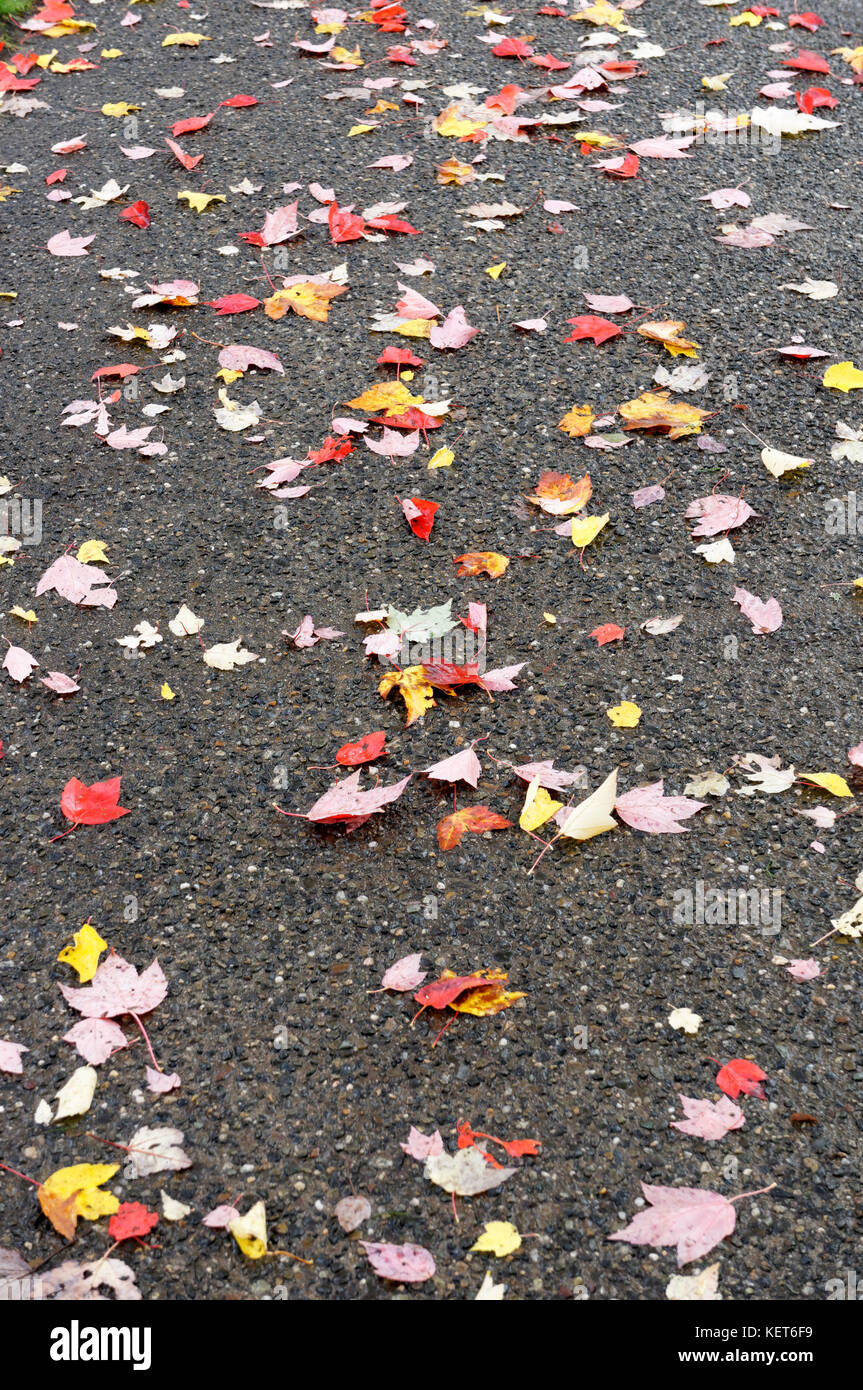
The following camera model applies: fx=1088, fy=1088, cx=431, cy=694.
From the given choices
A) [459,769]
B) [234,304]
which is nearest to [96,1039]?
[459,769]

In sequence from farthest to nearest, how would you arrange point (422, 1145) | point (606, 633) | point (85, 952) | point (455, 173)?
point (455, 173)
point (606, 633)
point (85, 952)
point (422, 1145)

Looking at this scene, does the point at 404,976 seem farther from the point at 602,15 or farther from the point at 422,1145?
the point at 602,15

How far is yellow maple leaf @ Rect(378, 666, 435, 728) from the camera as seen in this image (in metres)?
2.61

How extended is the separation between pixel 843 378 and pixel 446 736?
1.83 m

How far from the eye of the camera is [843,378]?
132 inches

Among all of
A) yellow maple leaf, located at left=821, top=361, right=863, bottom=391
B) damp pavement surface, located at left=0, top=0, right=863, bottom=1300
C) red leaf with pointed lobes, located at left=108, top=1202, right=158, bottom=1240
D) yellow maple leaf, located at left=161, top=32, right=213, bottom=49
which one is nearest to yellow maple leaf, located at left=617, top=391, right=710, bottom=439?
damp pavement surface, located at left=0, top=0, right=863, bottom=1300

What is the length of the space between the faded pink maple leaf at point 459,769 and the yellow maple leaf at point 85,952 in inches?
31.2

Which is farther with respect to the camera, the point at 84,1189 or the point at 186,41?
the point at 186,41

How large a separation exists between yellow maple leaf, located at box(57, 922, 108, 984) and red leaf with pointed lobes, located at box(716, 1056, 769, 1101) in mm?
1232

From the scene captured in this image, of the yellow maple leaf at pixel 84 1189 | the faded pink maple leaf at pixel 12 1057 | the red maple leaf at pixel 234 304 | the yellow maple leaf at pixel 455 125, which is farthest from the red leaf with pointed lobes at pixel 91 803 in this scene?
the yellow maple leaf at pixel 455 125

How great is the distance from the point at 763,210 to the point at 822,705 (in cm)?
237

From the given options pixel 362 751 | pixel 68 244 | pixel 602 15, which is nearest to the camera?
pixel 362 751

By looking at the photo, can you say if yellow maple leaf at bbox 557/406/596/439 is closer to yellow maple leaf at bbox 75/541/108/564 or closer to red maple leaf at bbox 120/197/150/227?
yellow maple leaf at bbox 75/541/108/564
